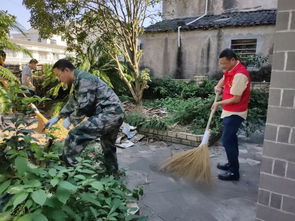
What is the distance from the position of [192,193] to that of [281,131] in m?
1.41

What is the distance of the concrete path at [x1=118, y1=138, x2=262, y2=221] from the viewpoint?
2.53m

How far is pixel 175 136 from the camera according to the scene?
489cm

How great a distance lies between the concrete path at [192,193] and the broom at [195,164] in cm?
14

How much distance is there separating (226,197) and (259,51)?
8230 millimetres

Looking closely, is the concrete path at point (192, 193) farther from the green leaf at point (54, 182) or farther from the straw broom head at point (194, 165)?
the green leaf at point (54, 182)

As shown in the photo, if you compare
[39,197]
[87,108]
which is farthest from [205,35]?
[39,197]

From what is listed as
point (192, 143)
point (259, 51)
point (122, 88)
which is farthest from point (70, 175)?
point (259, 51)

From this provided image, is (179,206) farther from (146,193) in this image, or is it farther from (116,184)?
(116,184)

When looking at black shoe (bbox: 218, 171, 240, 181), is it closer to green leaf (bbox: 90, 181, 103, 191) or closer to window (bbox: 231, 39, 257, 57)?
green leaf (bbox: 90, 181, 103, 191)

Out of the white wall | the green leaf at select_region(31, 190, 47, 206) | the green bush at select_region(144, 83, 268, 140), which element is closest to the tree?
the green bush at select_region(144, 83, 268, 140)

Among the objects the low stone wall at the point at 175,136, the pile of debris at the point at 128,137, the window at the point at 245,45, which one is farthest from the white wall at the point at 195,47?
the pile of debris at the point at 128,137

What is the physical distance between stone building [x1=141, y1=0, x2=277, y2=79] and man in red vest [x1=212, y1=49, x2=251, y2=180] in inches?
268

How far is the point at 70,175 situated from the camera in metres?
1.41

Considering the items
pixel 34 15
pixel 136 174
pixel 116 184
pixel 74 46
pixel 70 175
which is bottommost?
pixel 136 174
